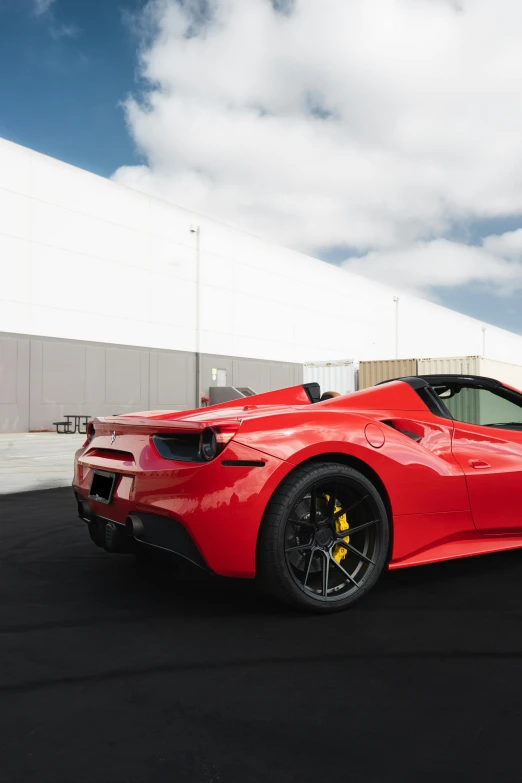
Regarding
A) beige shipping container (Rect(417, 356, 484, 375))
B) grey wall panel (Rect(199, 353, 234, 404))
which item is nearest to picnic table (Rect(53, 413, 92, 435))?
grey wall panel (Rect(199, 353, 234, 404))

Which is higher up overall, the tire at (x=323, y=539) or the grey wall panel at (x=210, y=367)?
the grey wall panel at (x=210, y=367)

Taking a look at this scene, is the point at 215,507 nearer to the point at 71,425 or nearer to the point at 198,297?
the point at 71,425

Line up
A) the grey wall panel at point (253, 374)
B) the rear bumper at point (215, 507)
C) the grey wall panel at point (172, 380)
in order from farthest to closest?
the grey wall panel at point (253, 374) < the grey wall panel at point (172, 380) < the rear bumper at point (215, 507)

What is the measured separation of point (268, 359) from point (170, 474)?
33257 millimetres

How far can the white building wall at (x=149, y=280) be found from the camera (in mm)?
24969

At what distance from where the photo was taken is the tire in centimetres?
324

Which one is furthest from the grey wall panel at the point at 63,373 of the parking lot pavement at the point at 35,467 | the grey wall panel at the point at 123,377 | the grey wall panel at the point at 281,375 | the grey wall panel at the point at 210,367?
the grey wall panel at the point at 281,375

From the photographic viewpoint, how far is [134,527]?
3.33 m

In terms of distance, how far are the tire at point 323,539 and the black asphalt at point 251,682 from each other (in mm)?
148

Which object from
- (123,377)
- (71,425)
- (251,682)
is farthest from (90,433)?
(123,377)

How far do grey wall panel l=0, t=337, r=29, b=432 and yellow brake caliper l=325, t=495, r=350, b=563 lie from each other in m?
22.8

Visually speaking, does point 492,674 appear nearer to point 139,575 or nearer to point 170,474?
point 170,474

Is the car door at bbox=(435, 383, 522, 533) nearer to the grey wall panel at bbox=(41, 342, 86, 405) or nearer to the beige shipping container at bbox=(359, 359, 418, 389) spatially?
the beige shipping container at bbox=(359, 359, 418, 389)

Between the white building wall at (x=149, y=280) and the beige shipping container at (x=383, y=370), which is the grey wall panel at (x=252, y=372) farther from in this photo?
the beige shipping container at (x=383, y=370)
